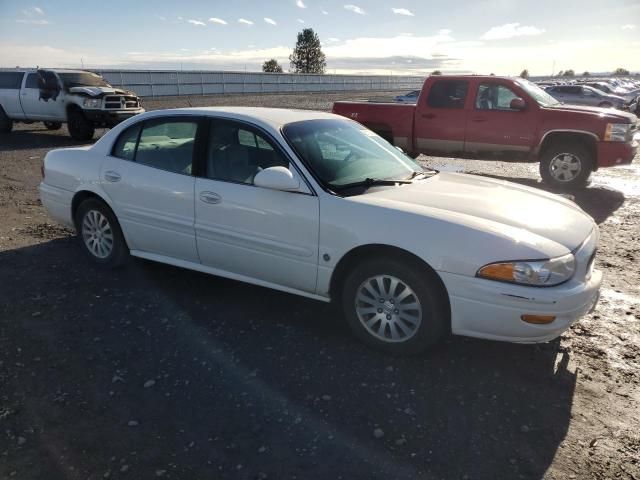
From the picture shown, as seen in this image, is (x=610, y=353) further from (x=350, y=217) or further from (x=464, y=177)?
(x=350, y=217)

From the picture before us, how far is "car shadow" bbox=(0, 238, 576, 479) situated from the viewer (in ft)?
8.52

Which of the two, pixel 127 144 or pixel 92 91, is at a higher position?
pixel 92 91

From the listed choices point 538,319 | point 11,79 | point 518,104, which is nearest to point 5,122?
point 11,79

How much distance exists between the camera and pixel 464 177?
4508 mm

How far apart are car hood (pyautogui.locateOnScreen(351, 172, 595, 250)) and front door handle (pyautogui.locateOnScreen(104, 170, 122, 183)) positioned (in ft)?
7.72

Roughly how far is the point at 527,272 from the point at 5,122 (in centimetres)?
1780

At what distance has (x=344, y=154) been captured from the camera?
414cm

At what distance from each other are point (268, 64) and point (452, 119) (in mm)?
87414

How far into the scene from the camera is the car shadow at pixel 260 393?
8.52ft

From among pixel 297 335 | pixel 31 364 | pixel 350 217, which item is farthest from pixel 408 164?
pixel 31 364

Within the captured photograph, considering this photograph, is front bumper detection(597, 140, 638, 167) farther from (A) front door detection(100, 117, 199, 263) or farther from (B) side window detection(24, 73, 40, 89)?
(B) side window detection(24, 73, 40, 89)

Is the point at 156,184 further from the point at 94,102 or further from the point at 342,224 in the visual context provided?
the point at 94,102

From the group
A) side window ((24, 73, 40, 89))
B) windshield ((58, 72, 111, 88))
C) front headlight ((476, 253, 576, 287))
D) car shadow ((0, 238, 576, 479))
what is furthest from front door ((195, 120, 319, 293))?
side window ((24, 73, 40, 89))

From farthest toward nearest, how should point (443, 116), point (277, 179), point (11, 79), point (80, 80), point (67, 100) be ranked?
point (11, 79) < point (80, 80) < point (67, 100) < point (443, 116) < point (277, 179)
